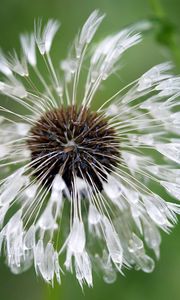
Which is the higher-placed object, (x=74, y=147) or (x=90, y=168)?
(x=74, y=147)

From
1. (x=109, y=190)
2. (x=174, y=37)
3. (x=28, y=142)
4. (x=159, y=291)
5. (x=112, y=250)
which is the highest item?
(x=174, y=37)

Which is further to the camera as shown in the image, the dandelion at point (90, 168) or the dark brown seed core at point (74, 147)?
the dark brown seed core at point (74, 147)

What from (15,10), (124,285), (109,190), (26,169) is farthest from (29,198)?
(15,10)

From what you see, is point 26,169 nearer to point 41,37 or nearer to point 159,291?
point 41,37

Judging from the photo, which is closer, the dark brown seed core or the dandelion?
the dandelion
